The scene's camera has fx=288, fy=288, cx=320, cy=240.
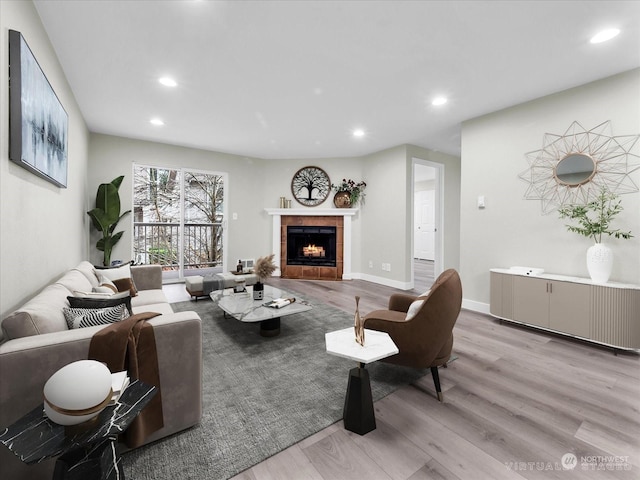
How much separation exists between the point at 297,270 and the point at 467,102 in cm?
419

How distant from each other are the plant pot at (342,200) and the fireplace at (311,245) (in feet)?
1.71

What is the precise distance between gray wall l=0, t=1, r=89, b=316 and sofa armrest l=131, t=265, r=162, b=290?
24.4 inches

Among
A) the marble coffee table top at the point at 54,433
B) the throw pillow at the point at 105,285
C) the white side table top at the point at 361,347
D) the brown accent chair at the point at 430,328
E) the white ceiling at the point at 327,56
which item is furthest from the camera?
the throw pillow at the point at 105,285

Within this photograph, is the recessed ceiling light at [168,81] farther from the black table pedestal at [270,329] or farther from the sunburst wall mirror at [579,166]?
the sunburst wall mirror at [579,166]

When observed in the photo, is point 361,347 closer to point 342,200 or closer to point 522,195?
point 522,195

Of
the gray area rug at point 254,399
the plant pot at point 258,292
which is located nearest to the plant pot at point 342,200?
the plant pot at point 258,292

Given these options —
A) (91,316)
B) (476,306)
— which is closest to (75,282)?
(91,316)

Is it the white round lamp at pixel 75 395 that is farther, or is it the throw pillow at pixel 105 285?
the throw pillow at pixel 105 285

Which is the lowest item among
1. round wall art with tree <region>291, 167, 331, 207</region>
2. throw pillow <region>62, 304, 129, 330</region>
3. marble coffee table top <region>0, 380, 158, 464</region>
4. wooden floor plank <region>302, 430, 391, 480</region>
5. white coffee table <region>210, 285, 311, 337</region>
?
wooden floor plank <region>302, 430, 391, 480</region>

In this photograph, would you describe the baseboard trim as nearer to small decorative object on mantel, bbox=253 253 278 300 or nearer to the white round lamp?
small decorative object on mantel, bbox=253 253 278 300

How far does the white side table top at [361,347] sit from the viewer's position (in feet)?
4.91

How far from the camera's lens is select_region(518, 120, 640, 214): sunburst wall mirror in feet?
8.89

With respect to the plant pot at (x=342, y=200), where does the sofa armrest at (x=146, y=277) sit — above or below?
below

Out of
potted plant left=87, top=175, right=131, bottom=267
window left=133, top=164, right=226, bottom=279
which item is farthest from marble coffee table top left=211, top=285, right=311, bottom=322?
window left=133, top=164, right=226, bottom=279
